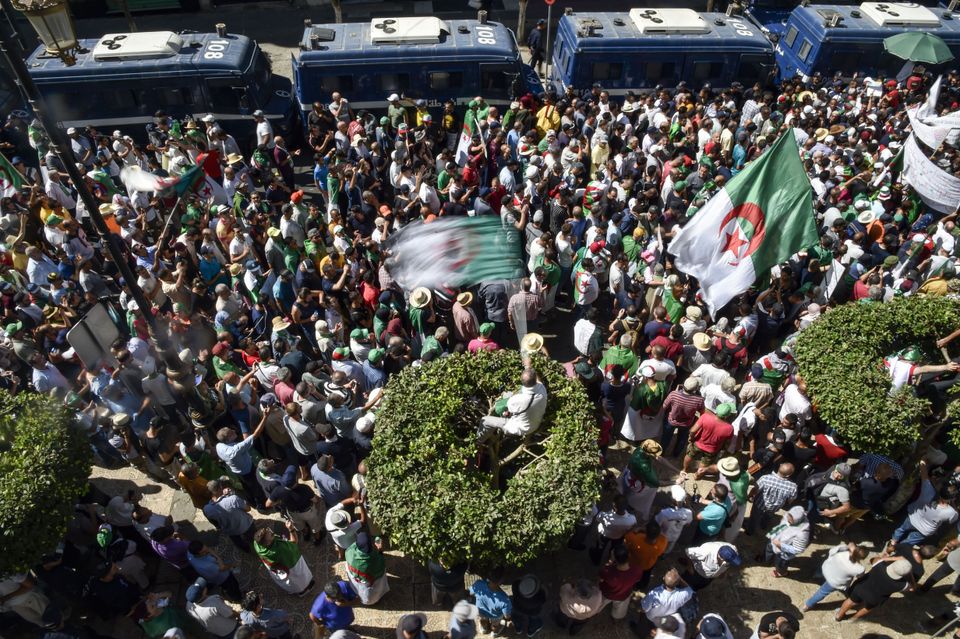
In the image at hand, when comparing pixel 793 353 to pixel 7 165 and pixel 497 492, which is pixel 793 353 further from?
pixel 7 165

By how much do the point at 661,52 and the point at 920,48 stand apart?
5799 millimetres

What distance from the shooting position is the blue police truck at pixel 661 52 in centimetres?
1570

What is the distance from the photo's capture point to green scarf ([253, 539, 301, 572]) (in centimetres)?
701

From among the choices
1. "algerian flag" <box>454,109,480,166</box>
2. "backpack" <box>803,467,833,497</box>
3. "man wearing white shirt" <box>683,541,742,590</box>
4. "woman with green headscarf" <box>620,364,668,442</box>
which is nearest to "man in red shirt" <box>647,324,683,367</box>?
"woman with green headscarf" <box>620,364,668,442</box>

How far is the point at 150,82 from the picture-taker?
46.5 ft

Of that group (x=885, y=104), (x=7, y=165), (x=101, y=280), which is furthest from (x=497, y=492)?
(x=885, y=104)

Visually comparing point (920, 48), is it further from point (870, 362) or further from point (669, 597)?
point (669, 597)

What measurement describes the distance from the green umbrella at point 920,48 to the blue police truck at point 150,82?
14481mm

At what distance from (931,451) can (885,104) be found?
10.2 m

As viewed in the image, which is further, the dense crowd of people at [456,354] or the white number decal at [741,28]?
the white number decal at [741,28]

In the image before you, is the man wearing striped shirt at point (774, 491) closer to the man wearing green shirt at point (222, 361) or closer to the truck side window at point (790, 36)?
the man wearing green shirt at point (222, 361)

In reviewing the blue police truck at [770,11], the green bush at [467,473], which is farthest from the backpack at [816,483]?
the blue police truck at [770,11]

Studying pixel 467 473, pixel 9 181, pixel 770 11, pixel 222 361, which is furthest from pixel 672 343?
pixel 770 11

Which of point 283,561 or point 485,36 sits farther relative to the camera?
point 485,36
